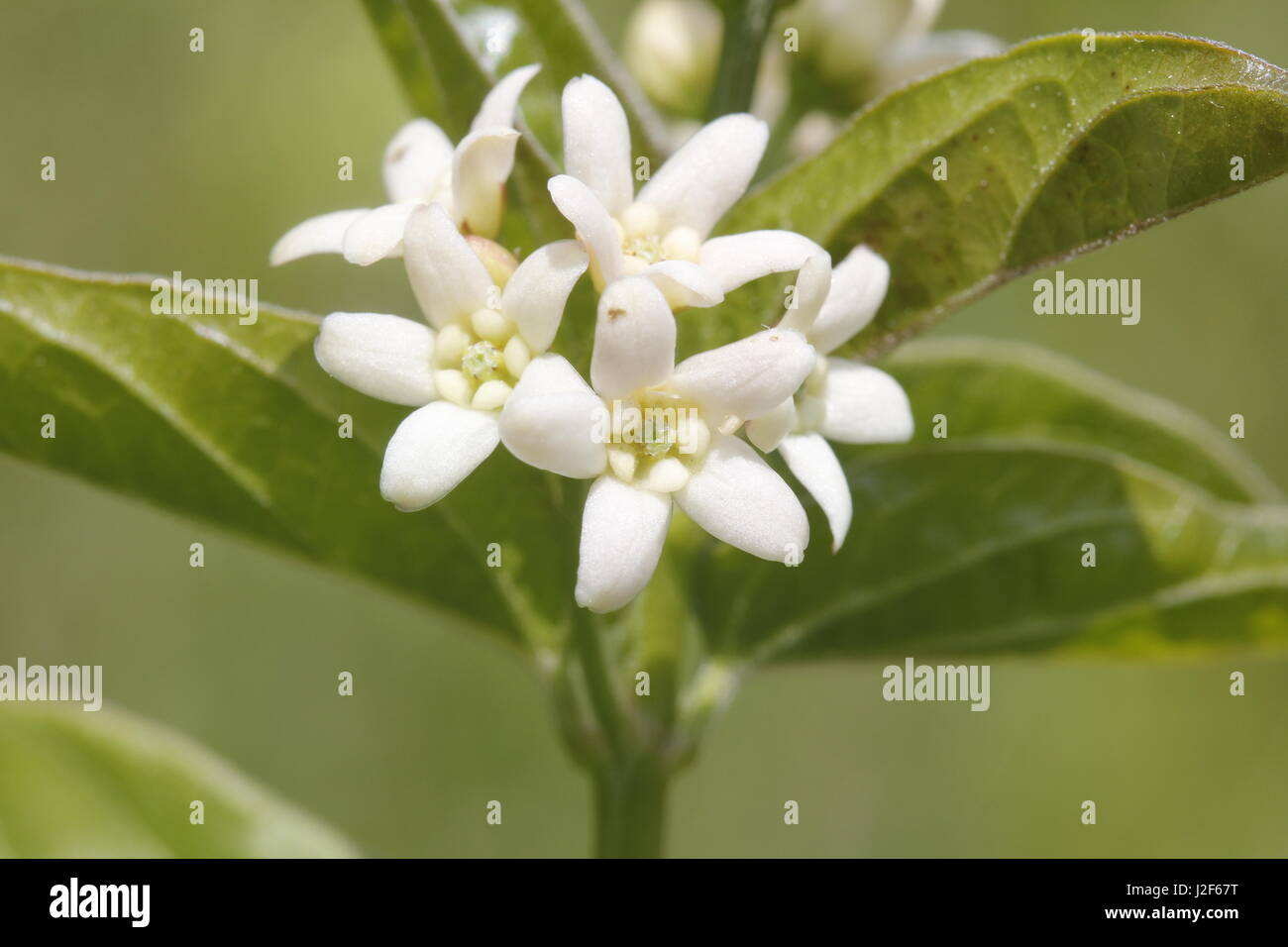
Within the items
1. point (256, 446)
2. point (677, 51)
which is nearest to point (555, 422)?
point (256, 446)

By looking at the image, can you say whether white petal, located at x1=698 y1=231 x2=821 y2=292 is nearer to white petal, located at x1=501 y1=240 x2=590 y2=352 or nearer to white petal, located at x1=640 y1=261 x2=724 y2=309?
white petal, located at x1=640 y1=261 x2=724 y2=309

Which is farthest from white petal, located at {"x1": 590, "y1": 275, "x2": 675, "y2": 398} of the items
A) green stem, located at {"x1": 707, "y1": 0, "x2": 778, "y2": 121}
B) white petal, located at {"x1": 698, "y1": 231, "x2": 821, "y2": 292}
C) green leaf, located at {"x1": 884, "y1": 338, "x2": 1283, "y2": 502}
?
green leaf, located at {"x1": 884, "y1": 338, "x2": 1283, "y2": 502}

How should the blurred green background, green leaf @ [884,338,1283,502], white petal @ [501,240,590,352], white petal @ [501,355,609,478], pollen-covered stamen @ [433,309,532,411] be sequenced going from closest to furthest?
white petal @ [501,355,609,478] → white petal @ [501,240,590,352] → pollen-covered stamen @ [433,309,532,411] → green leaf @ [884,338,1283,502] → the blurred green background

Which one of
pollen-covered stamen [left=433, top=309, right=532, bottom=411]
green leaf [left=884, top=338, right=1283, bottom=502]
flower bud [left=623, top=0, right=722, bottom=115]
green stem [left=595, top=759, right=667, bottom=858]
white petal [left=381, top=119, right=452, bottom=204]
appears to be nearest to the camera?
pollen-covered stamen [left=433, top=309, right=532, bottom=411]

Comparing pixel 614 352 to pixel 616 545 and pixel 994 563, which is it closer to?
pixel 616 545

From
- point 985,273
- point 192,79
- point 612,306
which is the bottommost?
point 612,306
